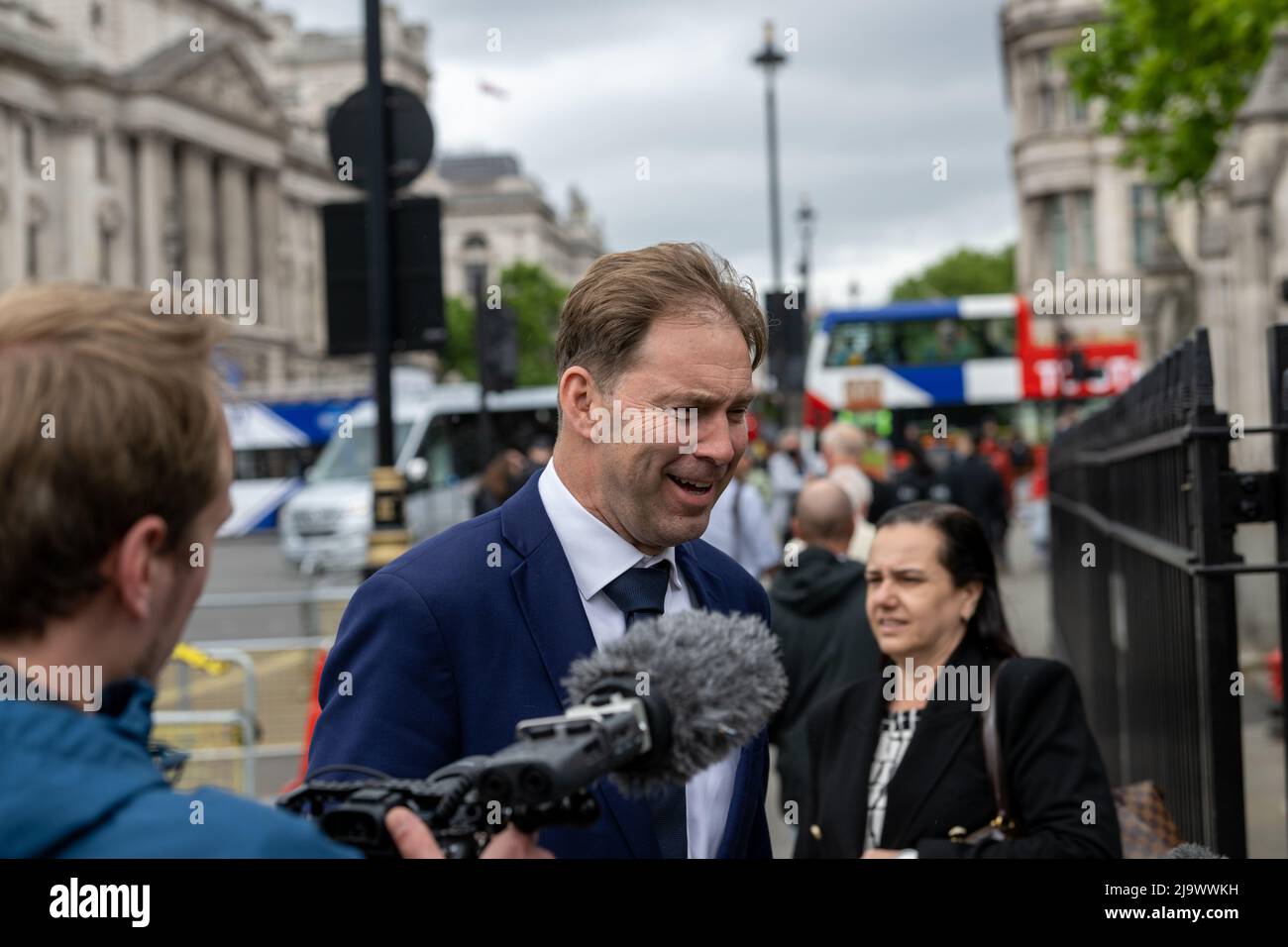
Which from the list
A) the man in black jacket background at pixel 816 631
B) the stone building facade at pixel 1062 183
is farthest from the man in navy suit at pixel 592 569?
the stone building facade at pixel 1062 183

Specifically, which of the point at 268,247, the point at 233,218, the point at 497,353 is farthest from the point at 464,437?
the point at 268,247

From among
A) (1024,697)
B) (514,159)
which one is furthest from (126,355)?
(514,159)

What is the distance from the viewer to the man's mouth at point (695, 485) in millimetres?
2379

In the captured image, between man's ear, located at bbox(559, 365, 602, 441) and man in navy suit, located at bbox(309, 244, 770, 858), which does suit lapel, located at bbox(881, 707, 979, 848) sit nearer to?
man in navy suit, located at bbox(309, 244, 770, 858)

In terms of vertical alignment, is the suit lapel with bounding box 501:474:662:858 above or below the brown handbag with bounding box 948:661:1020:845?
above

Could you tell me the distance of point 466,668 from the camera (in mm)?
2227

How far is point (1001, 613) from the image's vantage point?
3717 millimetres

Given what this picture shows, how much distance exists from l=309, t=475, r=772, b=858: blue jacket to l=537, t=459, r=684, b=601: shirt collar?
3cm

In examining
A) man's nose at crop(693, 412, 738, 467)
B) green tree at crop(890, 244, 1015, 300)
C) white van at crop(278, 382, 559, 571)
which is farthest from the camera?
green tree at crop(890, 244, 1015, 300)

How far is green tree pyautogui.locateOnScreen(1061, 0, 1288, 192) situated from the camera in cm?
2081

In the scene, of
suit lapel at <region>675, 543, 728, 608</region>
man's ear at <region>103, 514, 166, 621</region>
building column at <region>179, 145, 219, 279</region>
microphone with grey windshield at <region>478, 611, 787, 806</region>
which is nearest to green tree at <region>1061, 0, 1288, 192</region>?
suit lapel at <region>675, 543, 728, 608</region>

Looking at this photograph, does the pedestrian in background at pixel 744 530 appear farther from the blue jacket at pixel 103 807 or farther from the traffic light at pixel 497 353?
the blue jacket at pixel 103 807

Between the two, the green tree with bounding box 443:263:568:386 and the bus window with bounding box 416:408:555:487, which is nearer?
the bus window with bounding box 416:408:555:487
